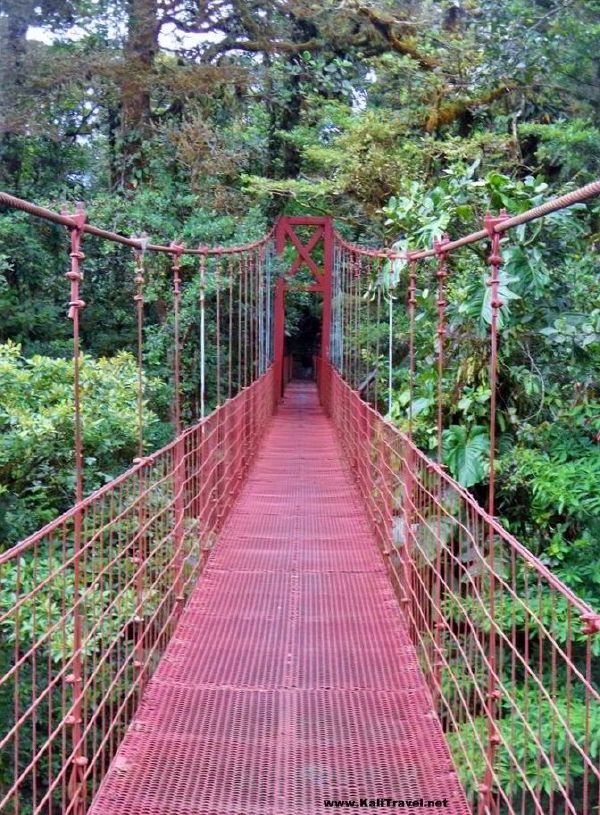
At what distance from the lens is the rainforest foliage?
338 cm

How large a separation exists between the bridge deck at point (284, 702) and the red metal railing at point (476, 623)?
11cm

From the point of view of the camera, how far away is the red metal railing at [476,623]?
150 centimetres

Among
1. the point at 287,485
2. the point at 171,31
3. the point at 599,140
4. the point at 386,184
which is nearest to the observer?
the point at 599,140

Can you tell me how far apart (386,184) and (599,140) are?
1761 millimetres

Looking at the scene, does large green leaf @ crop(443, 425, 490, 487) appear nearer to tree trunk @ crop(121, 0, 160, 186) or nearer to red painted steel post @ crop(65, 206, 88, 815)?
red painted steel post @ crop(65, 206, 88, 815)

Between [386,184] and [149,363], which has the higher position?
[386,184]

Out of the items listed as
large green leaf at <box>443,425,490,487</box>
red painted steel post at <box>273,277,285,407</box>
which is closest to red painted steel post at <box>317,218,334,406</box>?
red painted steel post at <box>273,277,285,407</box>

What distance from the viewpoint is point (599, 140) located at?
465 cm

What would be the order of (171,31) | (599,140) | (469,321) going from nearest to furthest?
1. (469,321)
2. (599,140)
3. (171,31)

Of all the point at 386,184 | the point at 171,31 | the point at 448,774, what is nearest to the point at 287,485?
the point at 386,184

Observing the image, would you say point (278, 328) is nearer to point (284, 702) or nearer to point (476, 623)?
point (476, 623)

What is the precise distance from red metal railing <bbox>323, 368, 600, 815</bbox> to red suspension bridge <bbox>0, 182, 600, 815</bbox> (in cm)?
2

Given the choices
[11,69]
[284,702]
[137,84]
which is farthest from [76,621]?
[137,84]

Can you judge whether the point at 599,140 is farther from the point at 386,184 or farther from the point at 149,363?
the point at 149,363
